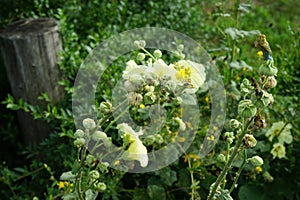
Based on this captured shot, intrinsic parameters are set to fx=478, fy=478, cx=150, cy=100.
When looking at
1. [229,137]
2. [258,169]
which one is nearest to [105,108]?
[229,137]

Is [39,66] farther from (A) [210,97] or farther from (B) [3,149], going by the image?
(A) [210,97]

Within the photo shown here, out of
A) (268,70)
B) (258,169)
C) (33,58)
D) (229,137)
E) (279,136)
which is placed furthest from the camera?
(33,58)

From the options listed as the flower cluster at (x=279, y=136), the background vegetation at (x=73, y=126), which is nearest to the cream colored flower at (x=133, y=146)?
the background vegetation at (x=73, y=126)

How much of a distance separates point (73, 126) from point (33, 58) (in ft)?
1.40

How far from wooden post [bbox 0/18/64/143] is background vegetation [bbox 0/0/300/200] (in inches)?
2.8

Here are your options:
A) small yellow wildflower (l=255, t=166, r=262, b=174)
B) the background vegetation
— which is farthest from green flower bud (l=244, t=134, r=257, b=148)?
small yellow wildflower (l=255, t=166, r=262, b=174)

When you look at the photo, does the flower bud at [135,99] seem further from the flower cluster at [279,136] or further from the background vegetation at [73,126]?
the flower cluster at [279,136]

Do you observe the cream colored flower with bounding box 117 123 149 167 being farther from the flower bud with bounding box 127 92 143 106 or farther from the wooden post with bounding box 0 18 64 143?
the wooden post with bounding box 0 18 64 143

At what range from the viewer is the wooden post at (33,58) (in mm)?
2336

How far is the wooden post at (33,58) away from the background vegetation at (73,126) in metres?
0.07

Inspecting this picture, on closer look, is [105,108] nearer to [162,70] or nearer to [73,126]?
[162,70]

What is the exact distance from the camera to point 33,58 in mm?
2346

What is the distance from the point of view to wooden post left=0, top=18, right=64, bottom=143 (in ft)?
7.66

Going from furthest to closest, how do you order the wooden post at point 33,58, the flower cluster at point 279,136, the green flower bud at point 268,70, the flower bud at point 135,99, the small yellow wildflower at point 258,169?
the wooden post at point 33,58, the flower cluster at point 279,136, the small yellow wildflower at point 258,169, the flower bud at point 135,99, the green flower bud at point 268,70
